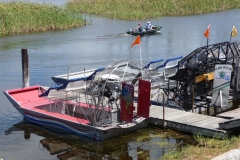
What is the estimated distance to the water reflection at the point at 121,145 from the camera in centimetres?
1473

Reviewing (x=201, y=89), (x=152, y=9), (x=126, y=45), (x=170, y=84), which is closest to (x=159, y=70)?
(x=170, y=84)

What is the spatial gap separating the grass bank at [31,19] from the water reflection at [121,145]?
2485cm

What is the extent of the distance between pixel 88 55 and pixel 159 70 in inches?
384

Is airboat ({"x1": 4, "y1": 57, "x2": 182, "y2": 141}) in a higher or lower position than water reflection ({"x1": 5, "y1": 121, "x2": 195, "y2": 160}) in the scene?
higher

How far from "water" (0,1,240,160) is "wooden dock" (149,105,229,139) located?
1.59 feet

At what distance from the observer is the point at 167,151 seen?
14.5 metres

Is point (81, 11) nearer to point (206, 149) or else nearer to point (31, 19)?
point (31, 19)

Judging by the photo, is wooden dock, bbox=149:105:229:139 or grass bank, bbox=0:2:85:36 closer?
wooden dock, bbox=149:105:229:139

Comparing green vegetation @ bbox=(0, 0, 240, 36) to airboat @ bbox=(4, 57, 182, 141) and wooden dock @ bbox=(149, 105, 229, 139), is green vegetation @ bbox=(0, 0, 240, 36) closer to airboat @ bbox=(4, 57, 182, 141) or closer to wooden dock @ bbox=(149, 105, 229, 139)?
airboat @ bbox=(4, 57, 182, 141)

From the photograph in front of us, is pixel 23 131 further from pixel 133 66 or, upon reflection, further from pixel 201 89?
pixel 201 89

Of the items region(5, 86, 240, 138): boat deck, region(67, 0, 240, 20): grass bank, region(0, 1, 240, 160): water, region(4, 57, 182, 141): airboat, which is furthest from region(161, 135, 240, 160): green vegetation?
region(67, 0, 240, 20): grass bank

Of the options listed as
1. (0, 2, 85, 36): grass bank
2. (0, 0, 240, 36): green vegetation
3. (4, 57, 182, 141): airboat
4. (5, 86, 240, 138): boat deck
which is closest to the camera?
(5, 86, 240, 138): boat deck

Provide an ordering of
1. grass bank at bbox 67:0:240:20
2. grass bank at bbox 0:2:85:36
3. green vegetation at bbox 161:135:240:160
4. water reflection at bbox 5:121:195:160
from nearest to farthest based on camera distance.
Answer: green vegetation at bbox 161:135:240:160, water reflection at bbox 5:121:195:160, grass bank at bbox 0:2:85:36, grass bank at bbox 67:0:240:20

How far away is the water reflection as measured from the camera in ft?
48.3
